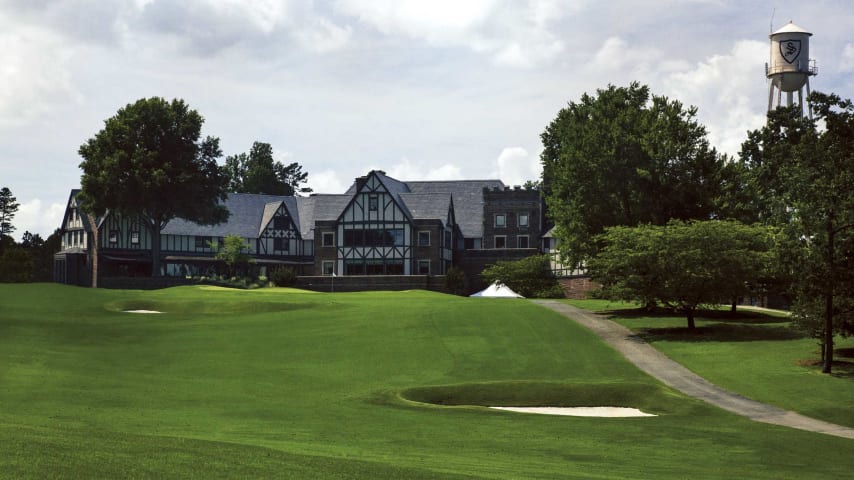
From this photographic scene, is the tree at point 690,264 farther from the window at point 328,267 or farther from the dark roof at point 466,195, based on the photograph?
the dark roof at point 466,195

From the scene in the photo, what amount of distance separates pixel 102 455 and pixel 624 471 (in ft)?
35.4

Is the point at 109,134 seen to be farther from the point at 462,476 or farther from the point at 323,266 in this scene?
the point at 462,476

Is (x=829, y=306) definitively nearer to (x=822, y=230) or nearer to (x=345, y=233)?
(x=822, y=230)

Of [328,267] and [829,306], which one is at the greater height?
[328,267]

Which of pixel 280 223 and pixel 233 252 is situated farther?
pixel 280 223

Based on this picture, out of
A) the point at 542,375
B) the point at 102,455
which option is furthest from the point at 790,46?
the point at 102,455

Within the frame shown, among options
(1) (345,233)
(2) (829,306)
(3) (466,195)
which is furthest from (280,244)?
(2) (829,306)

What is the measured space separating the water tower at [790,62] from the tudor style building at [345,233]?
35295mm

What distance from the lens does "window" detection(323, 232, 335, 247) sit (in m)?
107

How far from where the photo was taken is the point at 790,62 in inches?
3420

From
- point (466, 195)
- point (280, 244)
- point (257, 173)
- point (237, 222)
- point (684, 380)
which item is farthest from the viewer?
point (257, 173)

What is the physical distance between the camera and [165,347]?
48.4 m

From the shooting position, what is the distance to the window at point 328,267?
352 feet

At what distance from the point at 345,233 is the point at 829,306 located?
71187 mm
